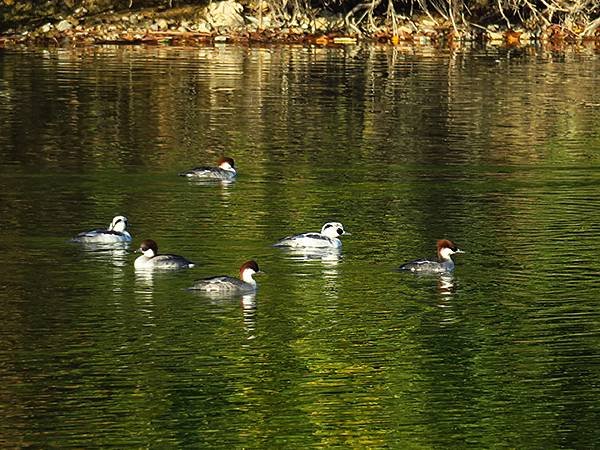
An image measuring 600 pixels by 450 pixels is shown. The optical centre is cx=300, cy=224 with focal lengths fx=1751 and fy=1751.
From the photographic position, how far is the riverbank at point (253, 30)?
216 feet

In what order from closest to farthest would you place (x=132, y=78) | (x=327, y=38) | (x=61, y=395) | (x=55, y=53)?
1. (x=61, y=395)
2. (x=132, y=78)
3. (x=55, y=53)
4. (x=327, y=38)

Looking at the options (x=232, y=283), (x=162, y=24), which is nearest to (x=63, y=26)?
(x=162, y=24)

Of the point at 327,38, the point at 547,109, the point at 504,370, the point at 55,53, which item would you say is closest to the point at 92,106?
the point at 547,109

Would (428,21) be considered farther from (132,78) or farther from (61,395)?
(61,395)

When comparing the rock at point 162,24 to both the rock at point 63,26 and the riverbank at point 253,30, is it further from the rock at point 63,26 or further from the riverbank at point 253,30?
the rock at point 63,26

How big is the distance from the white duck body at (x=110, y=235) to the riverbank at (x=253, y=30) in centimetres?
3909

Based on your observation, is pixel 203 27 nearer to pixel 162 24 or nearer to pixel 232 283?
pixel 162 24

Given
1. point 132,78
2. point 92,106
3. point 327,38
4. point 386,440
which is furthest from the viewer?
point 327,38

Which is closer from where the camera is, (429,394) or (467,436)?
(467,436)

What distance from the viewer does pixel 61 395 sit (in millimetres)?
17938

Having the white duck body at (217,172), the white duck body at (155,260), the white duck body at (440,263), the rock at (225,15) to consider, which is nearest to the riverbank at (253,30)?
the rock at (225,15)

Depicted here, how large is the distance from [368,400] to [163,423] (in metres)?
2.27

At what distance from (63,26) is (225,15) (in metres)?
6.35

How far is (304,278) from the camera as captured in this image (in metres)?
24.2
